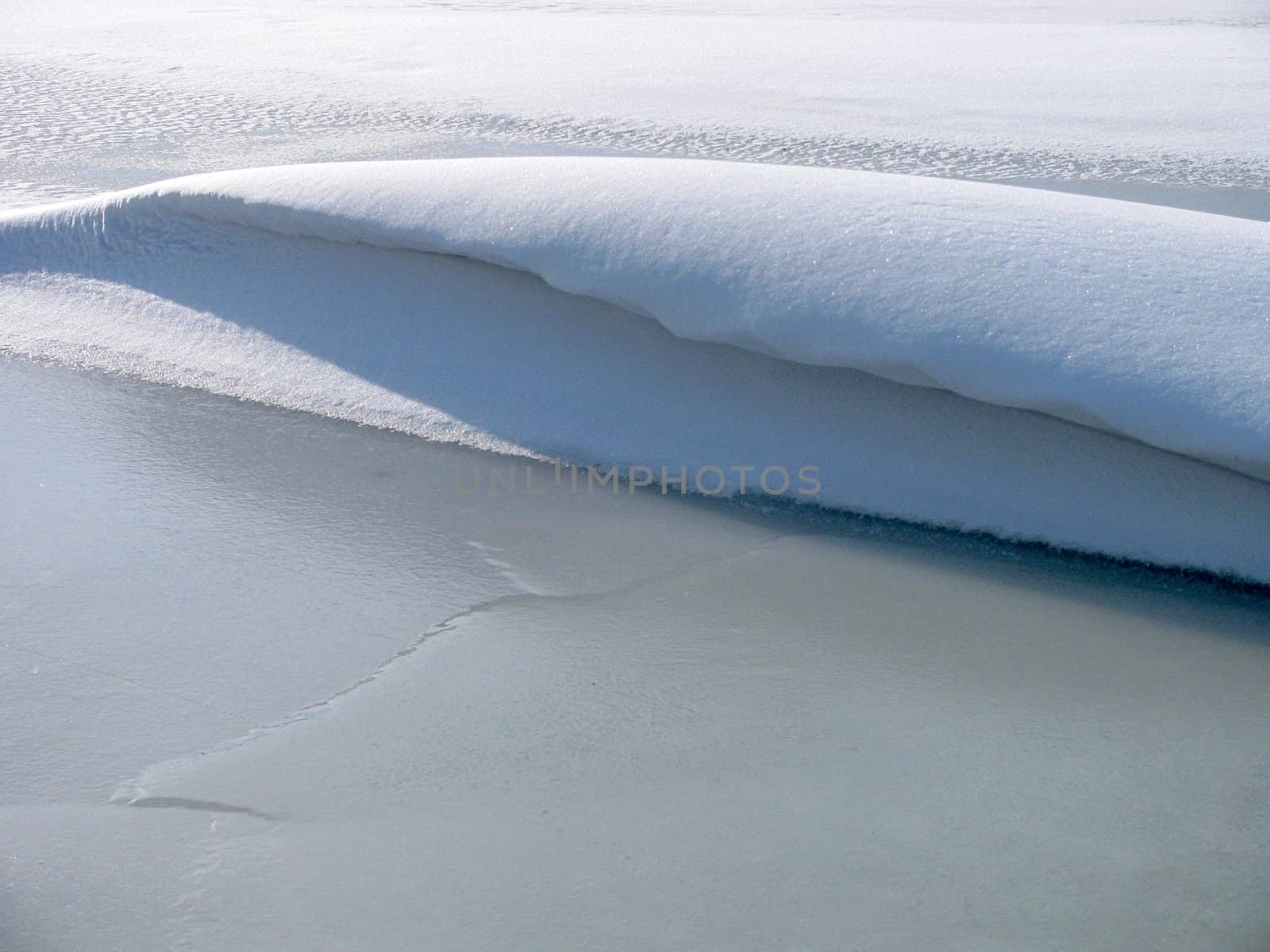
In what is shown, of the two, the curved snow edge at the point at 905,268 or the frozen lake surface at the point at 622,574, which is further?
the curved snow edge at the point at 905,268

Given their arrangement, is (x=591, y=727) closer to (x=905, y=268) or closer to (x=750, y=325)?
(x=750, y=325)

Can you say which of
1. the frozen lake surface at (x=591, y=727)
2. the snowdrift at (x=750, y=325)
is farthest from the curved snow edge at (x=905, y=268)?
the frozen lake surface at (x=591, y=727)

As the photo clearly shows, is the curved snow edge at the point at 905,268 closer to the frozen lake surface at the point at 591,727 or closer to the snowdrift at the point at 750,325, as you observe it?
the snowdrift at the point at 750,325

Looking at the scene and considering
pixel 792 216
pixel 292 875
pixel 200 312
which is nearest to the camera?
pixel 292 875

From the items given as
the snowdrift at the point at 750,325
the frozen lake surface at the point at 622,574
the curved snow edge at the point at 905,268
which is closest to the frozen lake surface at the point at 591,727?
the frozen lake surface at the point at 622,574

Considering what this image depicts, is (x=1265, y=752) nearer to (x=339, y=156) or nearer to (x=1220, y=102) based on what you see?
(x=339, y=156)

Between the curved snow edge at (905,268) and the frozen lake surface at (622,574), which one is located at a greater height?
the curved snow edge at (905,268)

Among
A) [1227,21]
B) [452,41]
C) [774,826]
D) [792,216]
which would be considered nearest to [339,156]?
[792,216]

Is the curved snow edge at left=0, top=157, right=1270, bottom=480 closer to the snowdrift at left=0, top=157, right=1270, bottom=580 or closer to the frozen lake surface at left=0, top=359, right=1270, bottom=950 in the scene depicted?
the snowdrift at left=0, top=157, right=1270, bottom=580
